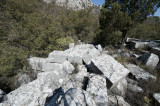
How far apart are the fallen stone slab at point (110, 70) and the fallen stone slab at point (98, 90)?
0.31 m

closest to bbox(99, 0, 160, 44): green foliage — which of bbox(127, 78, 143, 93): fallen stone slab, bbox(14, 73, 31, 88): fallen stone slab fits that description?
bbox(127, 78, 143, 93): fallen stone slab

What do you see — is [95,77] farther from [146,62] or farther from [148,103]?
[146,62]

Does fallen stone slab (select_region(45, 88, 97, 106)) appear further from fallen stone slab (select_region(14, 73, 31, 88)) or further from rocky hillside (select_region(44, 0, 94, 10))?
rocky hillside (select_region(44, 0, 94, 10))

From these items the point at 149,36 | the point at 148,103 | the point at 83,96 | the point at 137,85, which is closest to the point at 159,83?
the point at 137,85

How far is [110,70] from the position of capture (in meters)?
2.12

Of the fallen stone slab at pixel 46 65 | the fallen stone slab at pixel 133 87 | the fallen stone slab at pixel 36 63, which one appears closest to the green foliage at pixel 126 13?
the fallen stone slab at pixel 133 87

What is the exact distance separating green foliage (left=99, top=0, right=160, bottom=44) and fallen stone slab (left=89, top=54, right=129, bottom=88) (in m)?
3.21

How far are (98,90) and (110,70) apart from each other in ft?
2.88

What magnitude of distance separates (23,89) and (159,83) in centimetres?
410

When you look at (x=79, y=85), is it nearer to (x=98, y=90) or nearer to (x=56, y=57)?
(x=98, y=90)

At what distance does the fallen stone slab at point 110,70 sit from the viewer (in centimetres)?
190

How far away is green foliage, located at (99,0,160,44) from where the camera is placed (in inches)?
155

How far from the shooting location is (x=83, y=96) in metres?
1.34

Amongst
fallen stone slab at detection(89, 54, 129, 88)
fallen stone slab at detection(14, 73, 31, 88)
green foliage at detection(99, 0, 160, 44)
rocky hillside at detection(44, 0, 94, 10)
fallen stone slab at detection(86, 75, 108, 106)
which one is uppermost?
rocky hillside at detection(44, 0, 94, 10)
